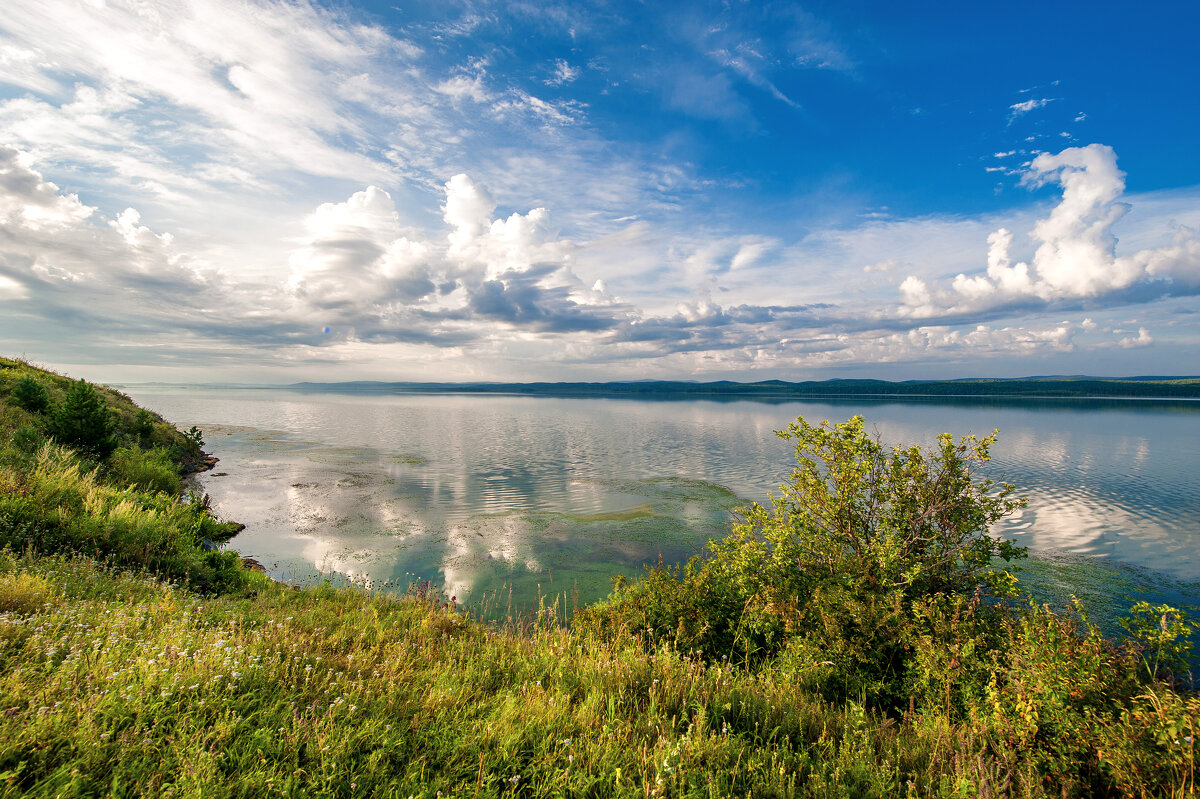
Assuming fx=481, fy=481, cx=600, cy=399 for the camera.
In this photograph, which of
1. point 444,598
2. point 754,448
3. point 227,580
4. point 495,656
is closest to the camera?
point 495,656

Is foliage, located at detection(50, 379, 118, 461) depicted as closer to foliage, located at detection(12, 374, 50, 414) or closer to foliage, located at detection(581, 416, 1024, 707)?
foliage, located at detection(12, 374, 50, 414)

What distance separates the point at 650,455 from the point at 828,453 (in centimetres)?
3878

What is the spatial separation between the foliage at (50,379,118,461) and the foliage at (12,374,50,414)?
12.4 ft

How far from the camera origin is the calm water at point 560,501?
68.2 feet

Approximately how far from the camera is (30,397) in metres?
25.0

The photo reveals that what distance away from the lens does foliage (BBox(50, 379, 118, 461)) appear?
21.9 m

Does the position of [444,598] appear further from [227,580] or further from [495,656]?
[495,656]

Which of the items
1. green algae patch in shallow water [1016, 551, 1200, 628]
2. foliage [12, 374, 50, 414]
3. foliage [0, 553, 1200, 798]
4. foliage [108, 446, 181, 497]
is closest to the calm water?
green algae patch in shallow water [1016, 551, 1200, 628]

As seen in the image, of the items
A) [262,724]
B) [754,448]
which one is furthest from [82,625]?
[754,448]

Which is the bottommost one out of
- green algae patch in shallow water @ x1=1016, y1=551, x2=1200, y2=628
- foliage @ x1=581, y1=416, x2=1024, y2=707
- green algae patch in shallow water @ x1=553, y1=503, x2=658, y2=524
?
green algae patch in shallow water @ x1=1016, y1=551, x2=1200, y2=628

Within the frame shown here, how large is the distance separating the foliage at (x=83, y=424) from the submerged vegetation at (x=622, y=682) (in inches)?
562

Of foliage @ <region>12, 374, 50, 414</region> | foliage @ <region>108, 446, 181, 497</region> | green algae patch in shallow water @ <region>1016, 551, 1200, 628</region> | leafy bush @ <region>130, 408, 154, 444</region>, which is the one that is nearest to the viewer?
green algae patch in shallow water @ <region>1016, 551, 1200, 628</region>

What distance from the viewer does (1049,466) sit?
43.0 m

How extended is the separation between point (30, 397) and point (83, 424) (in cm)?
616
